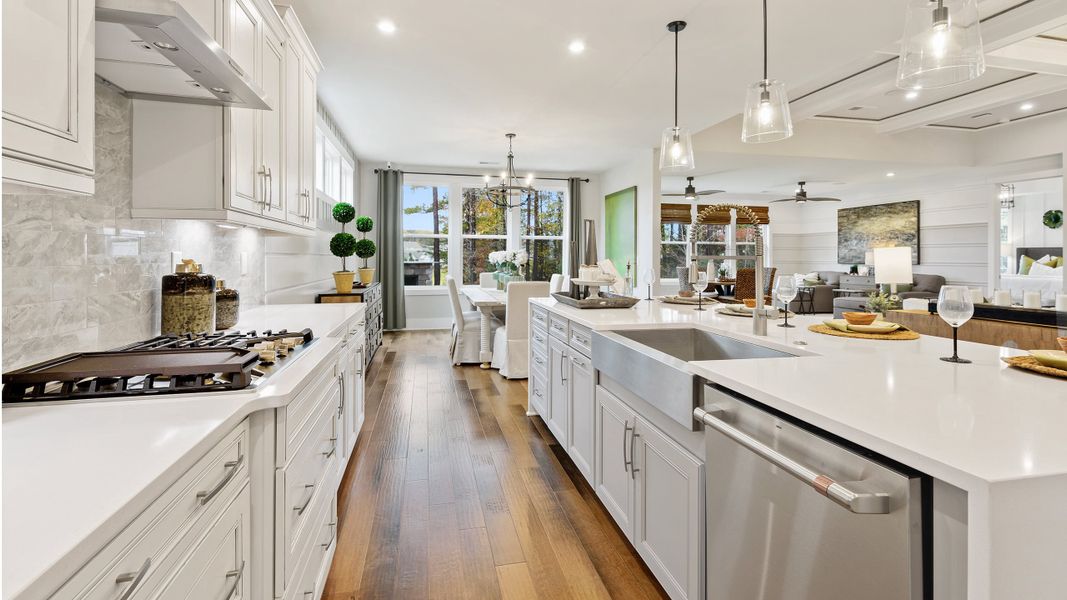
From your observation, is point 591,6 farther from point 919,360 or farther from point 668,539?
point 668,539

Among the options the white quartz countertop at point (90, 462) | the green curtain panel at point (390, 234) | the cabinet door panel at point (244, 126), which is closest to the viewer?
the white quartz countertop at point (90, 462)

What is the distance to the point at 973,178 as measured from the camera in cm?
803

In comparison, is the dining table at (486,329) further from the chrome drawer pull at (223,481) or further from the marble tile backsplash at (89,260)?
the chrome drawer pull at (223,481)

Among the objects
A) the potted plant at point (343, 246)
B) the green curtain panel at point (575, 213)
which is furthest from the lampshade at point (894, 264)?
the potted plant at point (343, 246)

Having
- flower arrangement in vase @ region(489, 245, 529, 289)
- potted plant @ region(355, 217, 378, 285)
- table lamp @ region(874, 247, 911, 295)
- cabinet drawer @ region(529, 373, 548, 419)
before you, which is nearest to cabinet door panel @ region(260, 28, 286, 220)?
cabinet drawer @ region(529, 373, 548, 419)

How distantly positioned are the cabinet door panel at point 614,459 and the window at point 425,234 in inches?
252

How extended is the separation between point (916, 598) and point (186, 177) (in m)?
2.17

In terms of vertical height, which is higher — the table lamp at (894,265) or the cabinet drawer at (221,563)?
the table lamp at (894,265)

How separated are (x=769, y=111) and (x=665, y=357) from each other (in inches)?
53.1

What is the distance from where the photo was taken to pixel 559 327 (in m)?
2.98

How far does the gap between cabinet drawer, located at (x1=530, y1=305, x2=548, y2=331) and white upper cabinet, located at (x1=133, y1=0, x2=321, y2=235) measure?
167cm

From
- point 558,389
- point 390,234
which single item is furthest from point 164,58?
point 390,234

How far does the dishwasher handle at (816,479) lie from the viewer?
84 cm

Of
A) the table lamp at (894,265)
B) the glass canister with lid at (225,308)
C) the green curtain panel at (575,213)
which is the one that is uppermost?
the green curtain panel at (575,213)
